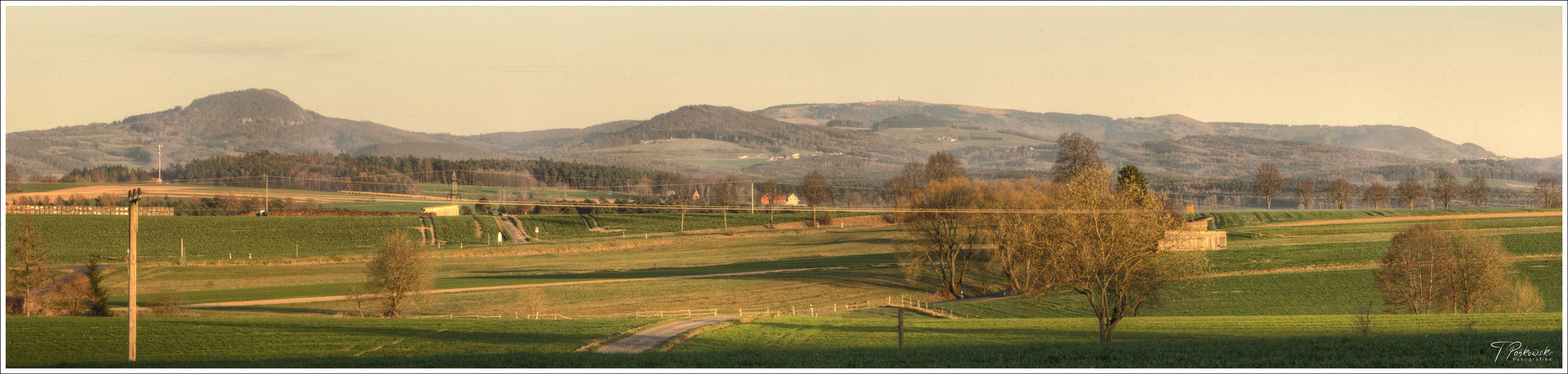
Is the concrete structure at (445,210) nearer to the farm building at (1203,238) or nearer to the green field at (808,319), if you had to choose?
the green field at (808,319)

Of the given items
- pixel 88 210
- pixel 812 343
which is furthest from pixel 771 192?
pixel 812 343

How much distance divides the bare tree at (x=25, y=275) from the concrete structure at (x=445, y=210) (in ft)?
180

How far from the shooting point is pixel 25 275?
46.9 m

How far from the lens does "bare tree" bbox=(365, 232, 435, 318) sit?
43344 millimetres

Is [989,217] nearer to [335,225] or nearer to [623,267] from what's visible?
Answer: [623,267]

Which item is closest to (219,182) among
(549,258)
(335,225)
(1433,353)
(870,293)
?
(335,225)

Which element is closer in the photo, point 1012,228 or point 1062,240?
point 1062,240

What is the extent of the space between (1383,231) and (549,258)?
69.5 m

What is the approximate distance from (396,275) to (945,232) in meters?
30.6

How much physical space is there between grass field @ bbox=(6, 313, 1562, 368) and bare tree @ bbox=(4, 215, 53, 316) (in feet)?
44.8

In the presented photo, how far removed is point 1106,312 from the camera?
93.6 feet

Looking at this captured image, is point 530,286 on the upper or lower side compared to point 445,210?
lower

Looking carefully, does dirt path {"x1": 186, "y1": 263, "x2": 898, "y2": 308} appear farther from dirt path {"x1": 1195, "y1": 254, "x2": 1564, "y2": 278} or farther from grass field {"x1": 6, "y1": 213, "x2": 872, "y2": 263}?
grass field {"x1": 6, "y1": 213, "x2": 872, "y2": 263}

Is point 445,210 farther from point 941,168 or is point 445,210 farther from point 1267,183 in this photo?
point 1267,183
